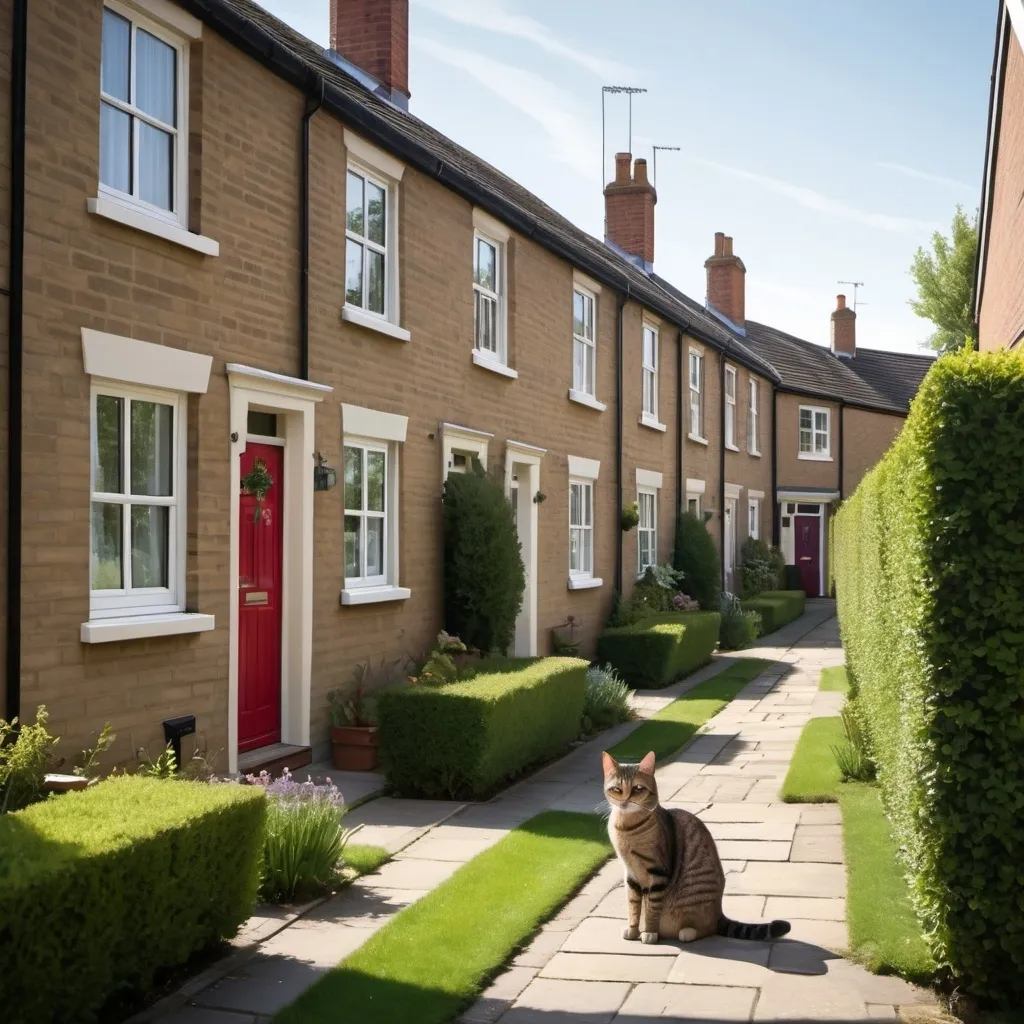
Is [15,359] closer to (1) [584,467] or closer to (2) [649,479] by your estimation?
(1) [584,467]

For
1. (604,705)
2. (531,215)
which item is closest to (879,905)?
(604,705)

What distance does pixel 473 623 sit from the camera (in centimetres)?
1260

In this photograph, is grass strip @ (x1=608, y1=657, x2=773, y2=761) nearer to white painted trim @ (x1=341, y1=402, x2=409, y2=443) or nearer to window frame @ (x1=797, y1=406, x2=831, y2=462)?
white painted trim @ (x1=341, y1=402, x2=409, y2=443)

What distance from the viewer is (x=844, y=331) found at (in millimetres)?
42219

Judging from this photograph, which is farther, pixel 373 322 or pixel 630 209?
pixel 630 209

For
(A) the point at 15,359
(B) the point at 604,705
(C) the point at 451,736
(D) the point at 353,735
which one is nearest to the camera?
(A) the point at 15,359

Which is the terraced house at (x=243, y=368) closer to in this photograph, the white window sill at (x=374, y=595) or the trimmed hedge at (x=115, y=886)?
the white window sill at (x=374, y=595)

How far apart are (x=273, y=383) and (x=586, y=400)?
27.8 feet

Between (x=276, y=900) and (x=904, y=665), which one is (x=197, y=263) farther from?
(x=904, y=665)

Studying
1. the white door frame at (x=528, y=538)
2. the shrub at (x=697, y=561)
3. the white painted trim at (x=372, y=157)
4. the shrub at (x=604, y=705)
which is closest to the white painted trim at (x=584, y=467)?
the white door frame at (x=528, y=538)

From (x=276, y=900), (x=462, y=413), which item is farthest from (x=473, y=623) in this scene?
(x=276, y=900)

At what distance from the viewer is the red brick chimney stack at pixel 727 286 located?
3328 centimetres

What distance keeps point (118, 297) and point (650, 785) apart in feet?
15.2

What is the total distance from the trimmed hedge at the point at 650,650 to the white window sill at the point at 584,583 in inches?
27.5
